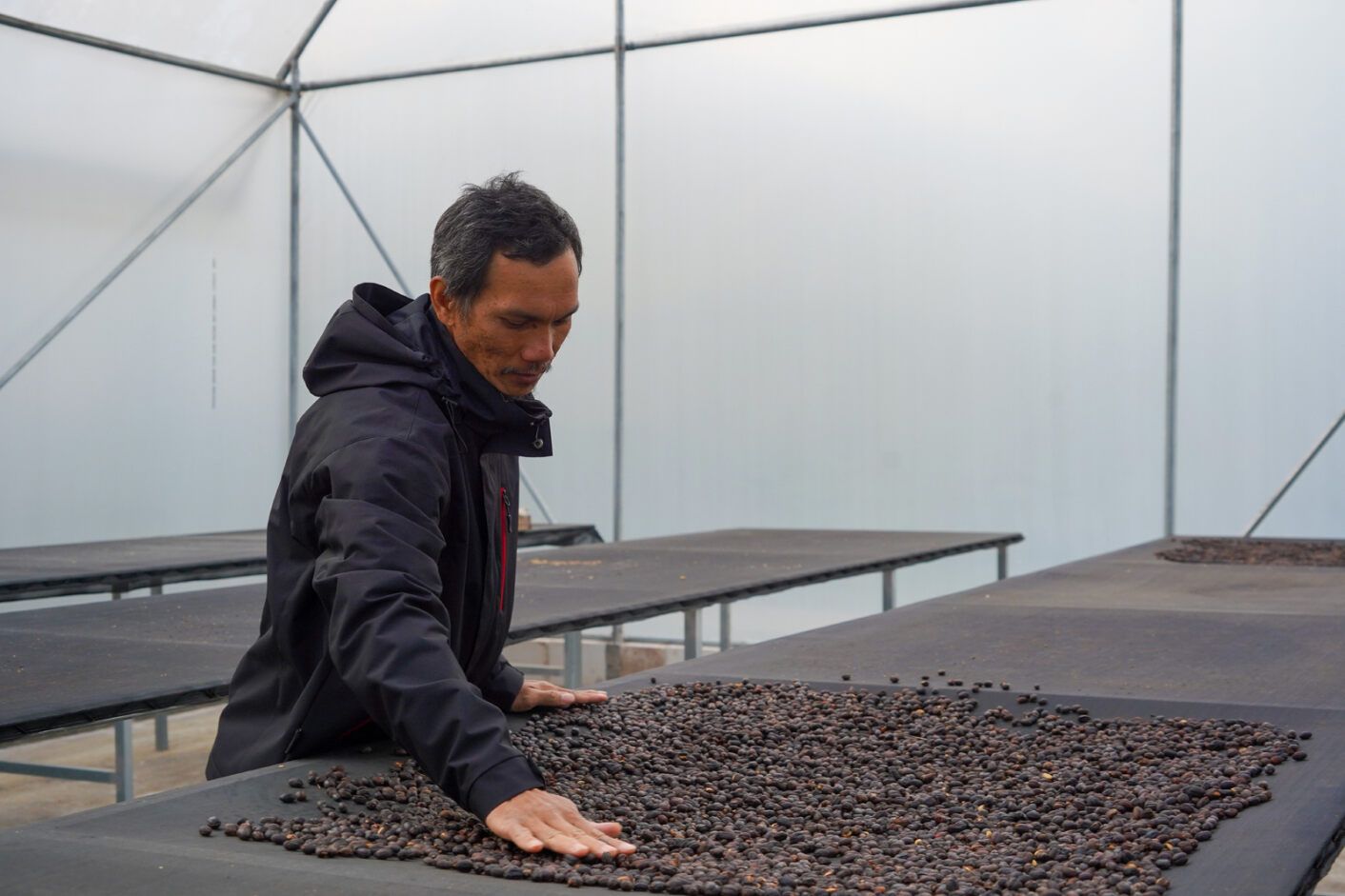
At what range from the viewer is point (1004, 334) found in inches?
236

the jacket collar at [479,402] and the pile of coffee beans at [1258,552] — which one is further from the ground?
the jacket collar at [479,402]

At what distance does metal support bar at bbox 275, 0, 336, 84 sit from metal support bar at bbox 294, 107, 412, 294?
0.58ft

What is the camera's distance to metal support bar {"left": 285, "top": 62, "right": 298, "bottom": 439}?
719 cm

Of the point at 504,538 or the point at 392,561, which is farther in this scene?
the point at 504,538

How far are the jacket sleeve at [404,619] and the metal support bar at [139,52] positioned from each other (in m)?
5.08

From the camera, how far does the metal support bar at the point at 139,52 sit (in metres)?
5.84

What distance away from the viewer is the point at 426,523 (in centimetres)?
145

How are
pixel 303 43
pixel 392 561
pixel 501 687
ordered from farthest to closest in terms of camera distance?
1. pixel 303 43
2. pixel 501 687
3. pixel 392 561

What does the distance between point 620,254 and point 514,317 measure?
16.9ft

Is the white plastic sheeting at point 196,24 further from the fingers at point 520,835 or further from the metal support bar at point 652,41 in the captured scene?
the fingers at point 520,835

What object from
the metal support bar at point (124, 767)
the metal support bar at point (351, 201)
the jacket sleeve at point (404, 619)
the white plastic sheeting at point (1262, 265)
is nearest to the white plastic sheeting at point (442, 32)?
the metal support bar at point (351, 201)

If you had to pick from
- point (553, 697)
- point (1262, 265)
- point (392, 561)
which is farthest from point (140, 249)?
point (392, 561)

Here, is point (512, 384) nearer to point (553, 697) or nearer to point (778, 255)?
point (553, 697)

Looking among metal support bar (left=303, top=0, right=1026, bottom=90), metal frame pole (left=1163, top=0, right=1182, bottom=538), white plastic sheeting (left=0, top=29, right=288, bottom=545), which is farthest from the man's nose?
metal support bar (left=303, top=0, right=1026, bottom=90)
